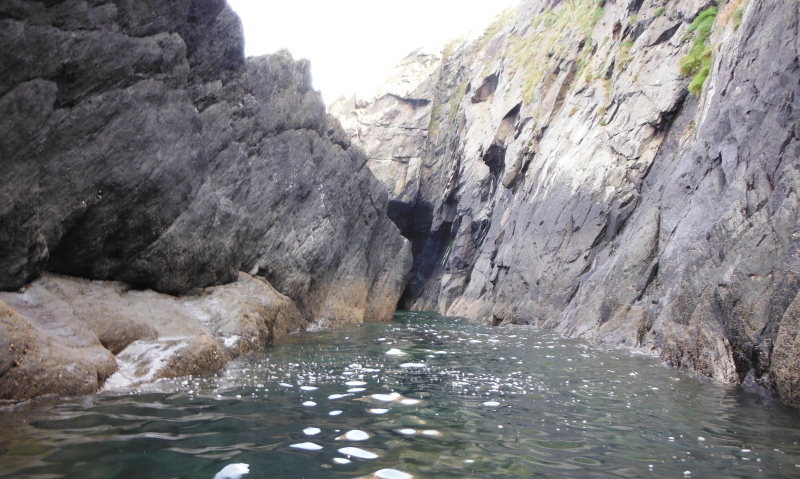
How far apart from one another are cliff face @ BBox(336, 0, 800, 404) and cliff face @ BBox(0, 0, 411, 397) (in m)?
8.98

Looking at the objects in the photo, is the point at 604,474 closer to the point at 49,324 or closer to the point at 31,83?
the point at 49,324

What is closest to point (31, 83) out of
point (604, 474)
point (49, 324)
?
point (49, 324)

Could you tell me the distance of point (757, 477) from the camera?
13.1 ft

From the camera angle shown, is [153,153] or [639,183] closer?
[153,153]

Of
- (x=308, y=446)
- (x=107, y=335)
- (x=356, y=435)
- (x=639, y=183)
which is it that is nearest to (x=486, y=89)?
(x=639, y=183)

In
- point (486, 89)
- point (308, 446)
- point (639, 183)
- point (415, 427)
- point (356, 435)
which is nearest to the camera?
point (308, 446)

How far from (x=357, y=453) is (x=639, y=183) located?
52.1 ft

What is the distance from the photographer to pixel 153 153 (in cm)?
1043

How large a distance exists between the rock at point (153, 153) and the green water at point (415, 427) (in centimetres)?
298

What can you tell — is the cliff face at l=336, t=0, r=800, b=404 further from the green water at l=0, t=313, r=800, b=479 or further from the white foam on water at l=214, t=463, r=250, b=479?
the white foam on water at l=214, t=463, r=250, b=479

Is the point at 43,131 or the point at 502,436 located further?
the point at 43,131

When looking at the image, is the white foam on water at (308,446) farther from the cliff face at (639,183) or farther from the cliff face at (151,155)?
the cliff face at (639,183)

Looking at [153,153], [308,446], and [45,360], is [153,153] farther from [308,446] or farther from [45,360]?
[308,446]

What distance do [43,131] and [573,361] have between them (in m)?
9.78
